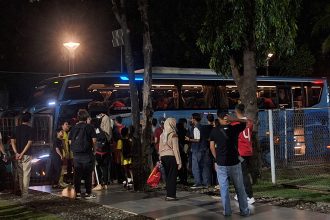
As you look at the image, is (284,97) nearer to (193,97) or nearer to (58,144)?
(193,97)

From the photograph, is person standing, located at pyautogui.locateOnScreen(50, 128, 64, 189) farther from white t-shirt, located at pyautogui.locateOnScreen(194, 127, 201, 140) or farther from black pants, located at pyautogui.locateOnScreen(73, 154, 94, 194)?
white t-shirt, located at pyautogui.locateOnScreen(194, 127, 201, 140)

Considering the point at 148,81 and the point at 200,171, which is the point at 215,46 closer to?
the point at 148,81

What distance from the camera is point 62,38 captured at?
32531mm

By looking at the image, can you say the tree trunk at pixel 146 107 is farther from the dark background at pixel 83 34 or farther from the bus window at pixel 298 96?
the dark background at pixel 83 34

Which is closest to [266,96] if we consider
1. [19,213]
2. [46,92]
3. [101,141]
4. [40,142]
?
[46,92]

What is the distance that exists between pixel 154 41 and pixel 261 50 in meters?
18.0

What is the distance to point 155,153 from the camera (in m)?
16.3

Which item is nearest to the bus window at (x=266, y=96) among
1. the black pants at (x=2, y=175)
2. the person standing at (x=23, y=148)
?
the black pants at (x=2, y=175)

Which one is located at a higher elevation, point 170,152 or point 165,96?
point 165,96

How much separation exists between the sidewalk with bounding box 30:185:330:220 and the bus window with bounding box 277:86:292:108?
11.6 metres

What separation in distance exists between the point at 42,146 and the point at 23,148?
11.9 ft

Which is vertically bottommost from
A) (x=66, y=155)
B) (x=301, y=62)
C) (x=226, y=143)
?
(x=66, y=155)

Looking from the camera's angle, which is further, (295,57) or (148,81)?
(295,57)

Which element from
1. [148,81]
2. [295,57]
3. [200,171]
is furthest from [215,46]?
[295,57]
